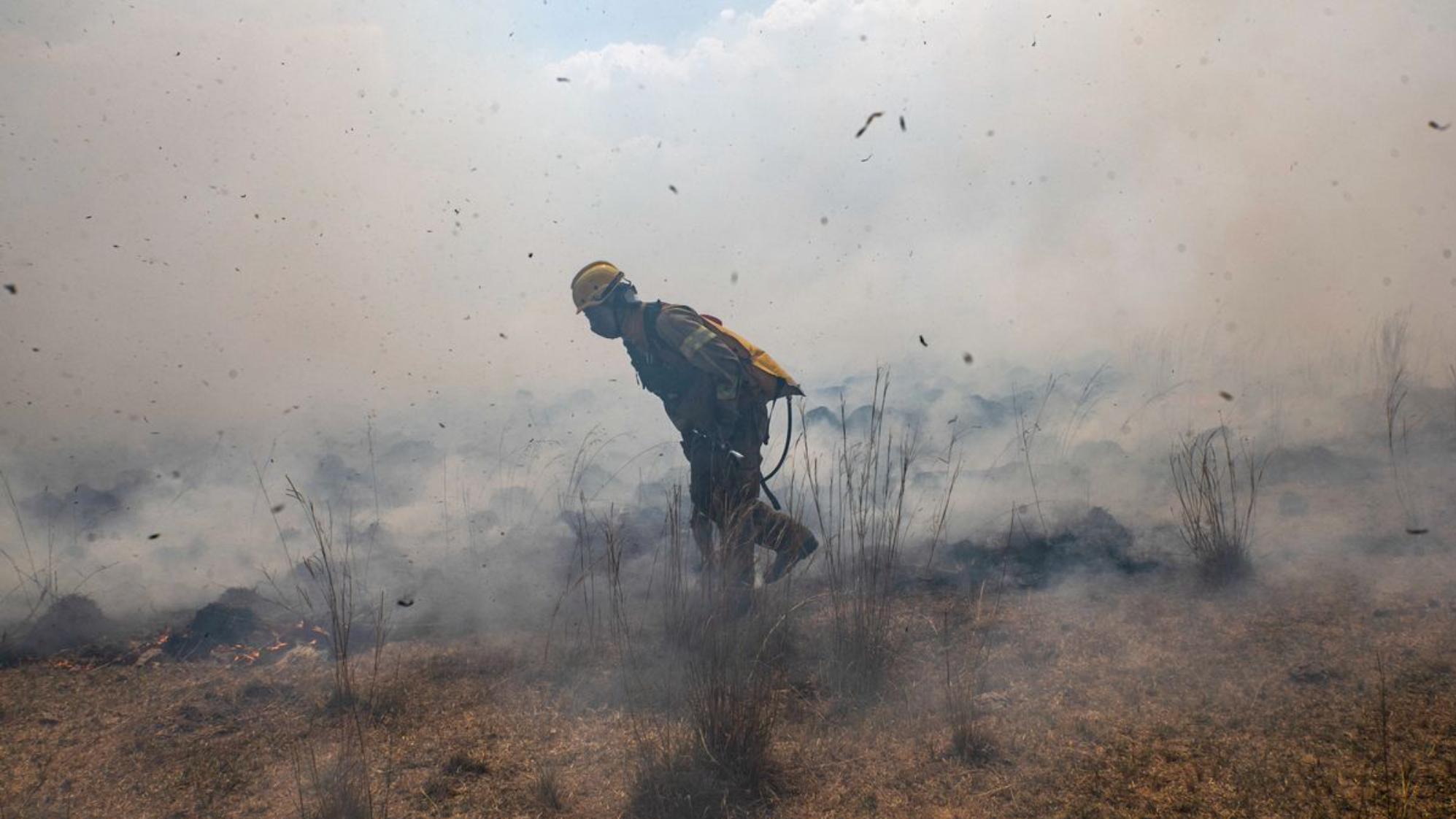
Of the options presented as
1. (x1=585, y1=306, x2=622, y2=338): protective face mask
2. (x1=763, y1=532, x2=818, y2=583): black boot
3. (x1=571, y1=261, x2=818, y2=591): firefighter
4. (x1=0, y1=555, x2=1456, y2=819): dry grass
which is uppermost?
(x1=585, y1=306, x2=622, y2=338): protective face mask

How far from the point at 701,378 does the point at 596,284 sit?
2.58 feet

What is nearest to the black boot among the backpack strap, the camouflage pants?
the camouflage pants

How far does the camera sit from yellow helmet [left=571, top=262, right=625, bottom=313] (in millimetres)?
4512

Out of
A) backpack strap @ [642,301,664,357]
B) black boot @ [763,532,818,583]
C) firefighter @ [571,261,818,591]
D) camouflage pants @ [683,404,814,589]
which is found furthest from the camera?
backpack strap @ [642,301,664,357]

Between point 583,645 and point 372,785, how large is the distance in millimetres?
1225

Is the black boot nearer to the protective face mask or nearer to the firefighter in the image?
the firefighter

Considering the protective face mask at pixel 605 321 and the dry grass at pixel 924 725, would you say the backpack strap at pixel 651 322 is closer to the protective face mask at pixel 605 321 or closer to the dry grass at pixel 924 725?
the protective face mask at pixel 605 321

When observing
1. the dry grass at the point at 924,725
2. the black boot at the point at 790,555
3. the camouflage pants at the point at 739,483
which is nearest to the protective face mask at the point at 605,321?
the camouflage pants at the point at 739,483

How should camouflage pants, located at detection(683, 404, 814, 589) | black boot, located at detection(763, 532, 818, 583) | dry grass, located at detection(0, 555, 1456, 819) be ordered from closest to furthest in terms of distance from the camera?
dry grass, located at detection(0, 555, 1456, 819) < black boot, located at detection(763, 532, 818, 583) < camouflage pants, located at detection(683, 404, 814, 589)

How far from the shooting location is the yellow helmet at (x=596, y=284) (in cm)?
451

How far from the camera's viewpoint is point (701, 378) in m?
4.48

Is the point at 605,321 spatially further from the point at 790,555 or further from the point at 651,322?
the point at 790,555

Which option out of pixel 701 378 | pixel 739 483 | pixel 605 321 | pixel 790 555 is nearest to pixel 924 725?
pixel 790 555

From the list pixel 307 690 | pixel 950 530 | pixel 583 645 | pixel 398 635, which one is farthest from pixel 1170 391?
pixel 307 690
